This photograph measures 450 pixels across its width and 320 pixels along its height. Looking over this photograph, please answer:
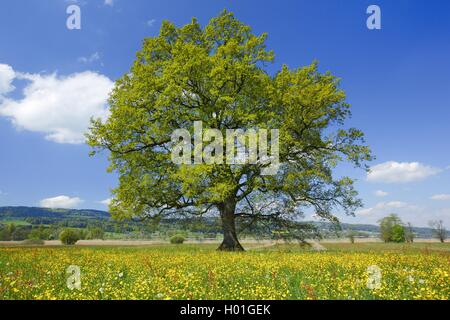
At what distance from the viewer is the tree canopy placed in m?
23.9

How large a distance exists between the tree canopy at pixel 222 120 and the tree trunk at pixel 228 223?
0.07 m

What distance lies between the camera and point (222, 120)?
24.9 meters

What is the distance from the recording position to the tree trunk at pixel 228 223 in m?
25.3

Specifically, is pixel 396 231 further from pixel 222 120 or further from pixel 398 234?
pixel 222 120

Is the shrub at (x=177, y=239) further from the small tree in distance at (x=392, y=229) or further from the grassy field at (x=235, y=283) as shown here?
the small tree in distance at (x=392, y=229)

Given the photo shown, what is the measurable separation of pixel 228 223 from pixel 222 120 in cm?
726

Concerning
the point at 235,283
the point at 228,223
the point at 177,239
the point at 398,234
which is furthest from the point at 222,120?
the point at 398,234

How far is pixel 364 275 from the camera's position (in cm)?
964

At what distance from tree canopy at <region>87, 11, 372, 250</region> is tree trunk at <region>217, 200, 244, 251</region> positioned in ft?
0.23

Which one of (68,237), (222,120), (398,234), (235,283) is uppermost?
(222,120)

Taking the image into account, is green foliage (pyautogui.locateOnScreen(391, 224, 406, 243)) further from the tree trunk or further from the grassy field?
the grassy field
